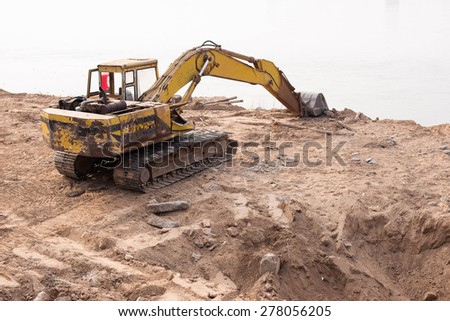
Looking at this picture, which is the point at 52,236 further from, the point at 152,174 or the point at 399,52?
the point at 399,52

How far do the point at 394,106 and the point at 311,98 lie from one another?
5.07 metres

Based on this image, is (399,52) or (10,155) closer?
(10,155)

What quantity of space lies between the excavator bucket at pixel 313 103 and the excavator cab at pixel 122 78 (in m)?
5.02

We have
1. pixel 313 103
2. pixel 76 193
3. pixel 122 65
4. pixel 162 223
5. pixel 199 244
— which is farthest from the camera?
pixel 313 103

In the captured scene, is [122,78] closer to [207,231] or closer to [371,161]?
[207,231]

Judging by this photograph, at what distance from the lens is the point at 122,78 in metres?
9.91

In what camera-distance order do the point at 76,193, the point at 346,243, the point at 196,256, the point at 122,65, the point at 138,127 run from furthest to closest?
1. the point at 122,65
2. the point at 76,193
3. the point at 138,127
4. the point at 346,243
5. the point at 196,256

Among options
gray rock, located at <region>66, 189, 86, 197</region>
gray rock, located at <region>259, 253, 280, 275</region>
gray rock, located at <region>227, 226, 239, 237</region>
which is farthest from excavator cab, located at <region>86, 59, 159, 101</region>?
gray rock, located at <region>259, 253, 280, 275</region>

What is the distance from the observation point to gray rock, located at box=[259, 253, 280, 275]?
735cm

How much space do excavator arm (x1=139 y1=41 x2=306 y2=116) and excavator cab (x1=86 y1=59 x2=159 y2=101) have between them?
0.65 ft

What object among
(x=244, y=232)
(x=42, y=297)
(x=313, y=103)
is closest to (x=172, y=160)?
(x=244, y=232)

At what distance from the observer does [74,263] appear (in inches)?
275

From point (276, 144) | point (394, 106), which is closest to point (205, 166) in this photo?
point (276, 144)

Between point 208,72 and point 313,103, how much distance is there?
4.05 meters
